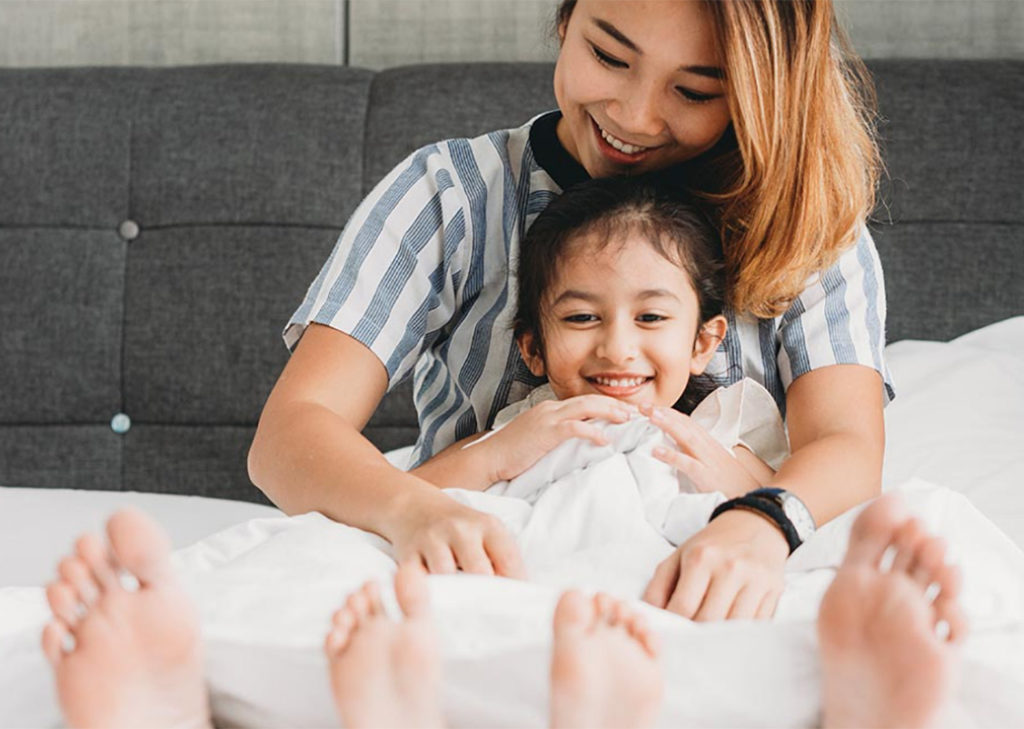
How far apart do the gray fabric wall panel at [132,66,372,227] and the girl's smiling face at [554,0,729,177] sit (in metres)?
0.79

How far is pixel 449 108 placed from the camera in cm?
196

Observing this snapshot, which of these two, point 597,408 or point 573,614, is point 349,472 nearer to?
point 597,408

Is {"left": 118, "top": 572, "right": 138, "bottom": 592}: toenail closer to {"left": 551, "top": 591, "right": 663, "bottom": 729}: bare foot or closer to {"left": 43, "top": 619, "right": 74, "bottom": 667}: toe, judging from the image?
{"left": 43, "top": 619, "right": 74, "bottom": 667}: toe

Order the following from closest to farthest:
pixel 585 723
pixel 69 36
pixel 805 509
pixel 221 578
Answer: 1. pixel 585 723
2. pixel 221 578
3. pixel 805 509
4. pixel 69 36

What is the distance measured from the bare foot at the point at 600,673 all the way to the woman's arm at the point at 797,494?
0.16 m

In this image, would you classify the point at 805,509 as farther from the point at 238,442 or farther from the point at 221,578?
the point at 238,442

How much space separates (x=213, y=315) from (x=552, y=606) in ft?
4.35

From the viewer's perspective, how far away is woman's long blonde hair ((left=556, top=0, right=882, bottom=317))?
3.70ft

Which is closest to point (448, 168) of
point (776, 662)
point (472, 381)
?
point (472, 381)

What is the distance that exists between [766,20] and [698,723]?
2.32 ft

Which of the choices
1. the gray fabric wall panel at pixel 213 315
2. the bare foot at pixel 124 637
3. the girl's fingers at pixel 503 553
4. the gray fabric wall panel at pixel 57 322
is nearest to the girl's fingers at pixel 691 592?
the girl's fingers at pixel 503 553

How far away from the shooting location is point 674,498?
1036 mm

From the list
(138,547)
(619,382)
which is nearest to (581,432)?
(619,382)

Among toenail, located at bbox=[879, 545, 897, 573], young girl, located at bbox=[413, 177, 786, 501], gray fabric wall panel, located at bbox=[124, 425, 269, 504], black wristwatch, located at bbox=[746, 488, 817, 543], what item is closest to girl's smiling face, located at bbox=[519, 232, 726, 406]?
young girl, located at bbox=[413, 177, 786, 501]
